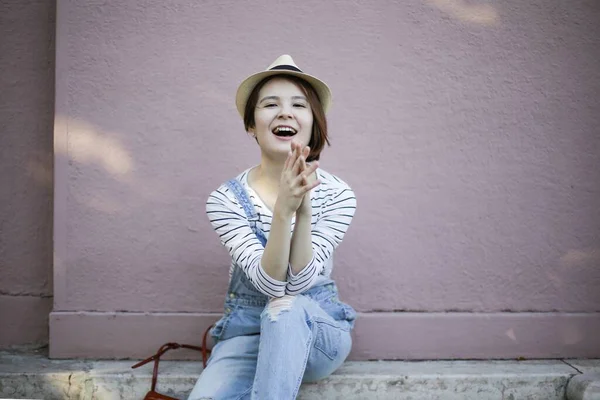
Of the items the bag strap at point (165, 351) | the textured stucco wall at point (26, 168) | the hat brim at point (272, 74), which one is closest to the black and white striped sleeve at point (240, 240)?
the hat brim at point (272, 74)

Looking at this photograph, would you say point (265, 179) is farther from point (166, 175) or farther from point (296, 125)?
point (166, 175)

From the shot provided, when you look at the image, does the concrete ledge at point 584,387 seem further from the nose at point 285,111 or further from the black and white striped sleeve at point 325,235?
the nose at point 285,111

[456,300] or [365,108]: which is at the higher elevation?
[365,108]

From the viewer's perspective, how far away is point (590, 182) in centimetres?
294

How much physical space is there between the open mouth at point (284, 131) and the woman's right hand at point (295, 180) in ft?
0.95

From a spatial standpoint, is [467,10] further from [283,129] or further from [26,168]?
[26,168]

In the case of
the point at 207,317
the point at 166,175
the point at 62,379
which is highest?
the point at 166,175

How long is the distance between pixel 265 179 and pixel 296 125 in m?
0.28

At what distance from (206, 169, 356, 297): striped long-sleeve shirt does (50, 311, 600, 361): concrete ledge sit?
22.7 inches

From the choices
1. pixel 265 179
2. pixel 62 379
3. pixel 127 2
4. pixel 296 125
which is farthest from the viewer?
pixel 127 2

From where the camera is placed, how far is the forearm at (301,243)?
209cm

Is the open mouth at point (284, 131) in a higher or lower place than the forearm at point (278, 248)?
higher

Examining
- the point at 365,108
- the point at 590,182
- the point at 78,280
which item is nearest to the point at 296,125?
the point at 365,108

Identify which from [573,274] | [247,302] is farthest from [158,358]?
[573,274]
